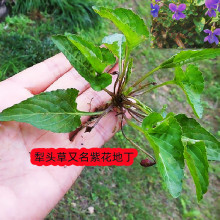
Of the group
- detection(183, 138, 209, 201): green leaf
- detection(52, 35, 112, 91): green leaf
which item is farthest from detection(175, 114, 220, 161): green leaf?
detection(52, 35, 112, 91): green leaf

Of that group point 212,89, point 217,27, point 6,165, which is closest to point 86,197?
point 6,165

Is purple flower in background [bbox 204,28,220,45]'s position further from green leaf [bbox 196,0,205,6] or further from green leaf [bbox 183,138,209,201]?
green leaf [bbox 183,138,209,201]

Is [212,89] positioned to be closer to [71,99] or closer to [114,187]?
Answer: [114,187]

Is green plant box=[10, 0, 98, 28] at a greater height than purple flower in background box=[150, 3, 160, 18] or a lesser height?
lesser

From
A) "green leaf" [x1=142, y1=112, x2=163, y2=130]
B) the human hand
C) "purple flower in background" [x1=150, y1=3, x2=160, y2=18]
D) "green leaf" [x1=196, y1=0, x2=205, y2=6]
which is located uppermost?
"green leaf" [x1=196, y1=0, x2=205, y2=6]

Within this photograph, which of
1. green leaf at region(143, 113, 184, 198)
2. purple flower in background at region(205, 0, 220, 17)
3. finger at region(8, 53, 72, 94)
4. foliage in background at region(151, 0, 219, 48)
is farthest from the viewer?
foliage in background at region(151, 0, 219, 48)

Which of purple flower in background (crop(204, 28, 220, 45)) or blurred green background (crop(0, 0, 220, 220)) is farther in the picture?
blurred green background (crop(0, 0, 220, 220))
